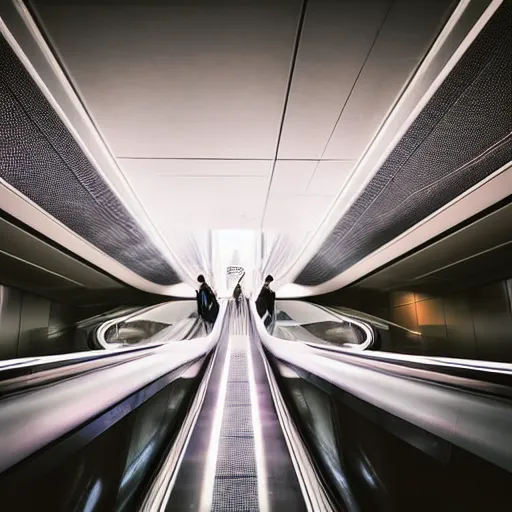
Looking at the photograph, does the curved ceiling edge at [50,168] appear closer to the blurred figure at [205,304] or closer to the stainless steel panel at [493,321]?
the stainless steel panel at [493,321]

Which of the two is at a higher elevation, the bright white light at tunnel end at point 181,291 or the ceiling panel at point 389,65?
the ceiling panel at point 389,65

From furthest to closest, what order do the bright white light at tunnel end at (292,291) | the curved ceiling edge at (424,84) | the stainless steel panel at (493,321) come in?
1. the bright white light at tunnel end at (292,291)
2. the stainless steel panel at (493,321)
3. the curved ceiling edge at (424,84)

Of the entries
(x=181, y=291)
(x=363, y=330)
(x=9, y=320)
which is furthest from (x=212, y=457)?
(x=181, y=291)

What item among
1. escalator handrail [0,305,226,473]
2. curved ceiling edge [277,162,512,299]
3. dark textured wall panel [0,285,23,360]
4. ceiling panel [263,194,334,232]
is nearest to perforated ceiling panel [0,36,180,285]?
dark textured wall panel [0,285,23,360]

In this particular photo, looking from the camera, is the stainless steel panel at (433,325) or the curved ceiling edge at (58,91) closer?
the curved ceiling edge at (58,91)

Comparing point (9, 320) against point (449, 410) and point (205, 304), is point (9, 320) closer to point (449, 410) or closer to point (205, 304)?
point (449, 410)

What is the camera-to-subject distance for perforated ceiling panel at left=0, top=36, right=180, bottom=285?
5.75ft

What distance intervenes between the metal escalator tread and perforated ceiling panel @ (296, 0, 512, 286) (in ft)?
6.52

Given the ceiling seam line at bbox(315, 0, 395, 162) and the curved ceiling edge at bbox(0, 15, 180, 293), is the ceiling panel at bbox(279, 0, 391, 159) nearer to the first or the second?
the ceiling seam line at bbox(315, 0, 395, 162)

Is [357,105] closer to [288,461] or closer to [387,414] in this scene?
[387,414]

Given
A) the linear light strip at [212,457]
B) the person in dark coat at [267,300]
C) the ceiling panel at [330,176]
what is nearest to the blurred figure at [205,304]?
the person in dark coat at [267,300]

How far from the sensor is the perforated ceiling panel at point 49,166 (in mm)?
1752

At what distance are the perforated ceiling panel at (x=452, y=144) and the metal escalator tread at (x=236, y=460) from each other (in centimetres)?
199

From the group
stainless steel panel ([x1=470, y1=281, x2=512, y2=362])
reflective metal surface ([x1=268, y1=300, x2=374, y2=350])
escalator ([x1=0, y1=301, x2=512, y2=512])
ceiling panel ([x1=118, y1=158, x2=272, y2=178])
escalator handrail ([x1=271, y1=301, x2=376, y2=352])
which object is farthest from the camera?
reflective metal surface ([x1=268, y1=300, x2=374, y2=350])
